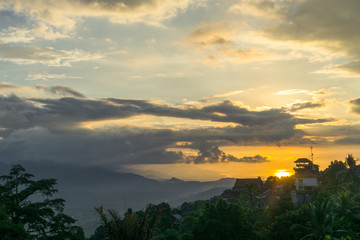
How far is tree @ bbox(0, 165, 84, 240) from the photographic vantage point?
36.7m

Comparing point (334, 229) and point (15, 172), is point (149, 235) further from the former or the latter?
point (334, 229)

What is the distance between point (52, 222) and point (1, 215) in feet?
30.8

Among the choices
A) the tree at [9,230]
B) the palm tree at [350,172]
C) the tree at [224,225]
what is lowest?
the tree at [224,225]

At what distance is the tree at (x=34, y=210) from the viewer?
3666cm

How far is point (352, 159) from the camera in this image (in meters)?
94.7

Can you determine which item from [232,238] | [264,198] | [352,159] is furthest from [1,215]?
[264,198]

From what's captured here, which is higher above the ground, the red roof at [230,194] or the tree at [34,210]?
the tree at [34,210]

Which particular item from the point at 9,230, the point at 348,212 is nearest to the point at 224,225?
the point at 348,212

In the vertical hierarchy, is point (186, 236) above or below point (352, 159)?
below

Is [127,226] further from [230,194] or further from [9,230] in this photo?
[230,194]

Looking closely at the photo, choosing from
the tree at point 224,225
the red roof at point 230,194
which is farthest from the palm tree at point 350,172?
the red roof at point 230,194

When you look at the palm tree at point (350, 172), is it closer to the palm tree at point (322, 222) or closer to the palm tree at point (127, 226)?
the palm tree at point (322, 222)

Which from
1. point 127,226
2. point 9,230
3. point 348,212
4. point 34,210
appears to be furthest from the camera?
point 348,212

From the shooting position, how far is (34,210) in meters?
36.8
